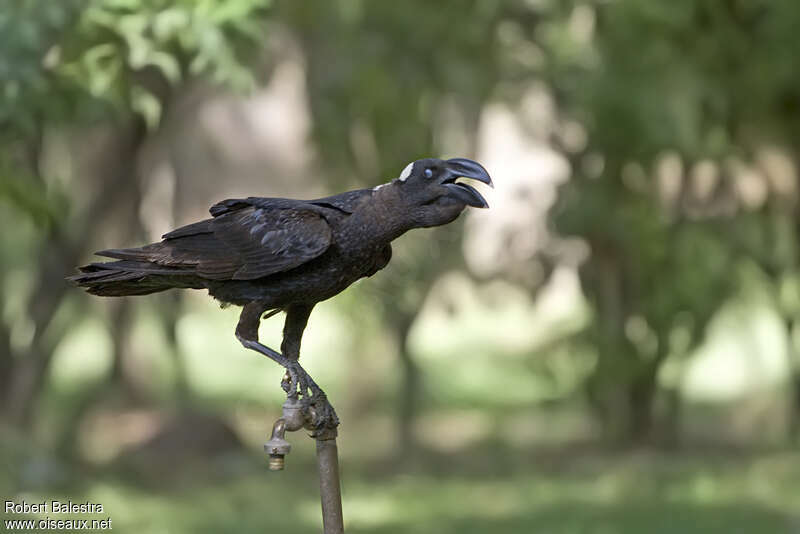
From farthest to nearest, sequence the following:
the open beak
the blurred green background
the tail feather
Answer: the blurred green background, the tail feather, the open beak

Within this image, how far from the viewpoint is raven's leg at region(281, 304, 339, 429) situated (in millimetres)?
3494

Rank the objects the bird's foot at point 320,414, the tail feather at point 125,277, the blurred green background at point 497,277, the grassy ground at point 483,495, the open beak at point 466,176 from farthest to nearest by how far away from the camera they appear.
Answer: the blurred green background at point 497,277, the grassy ground at point 483,495, the bird's foot at point 320,414, the tail feather at point 125,277, the open beak at point 466,176

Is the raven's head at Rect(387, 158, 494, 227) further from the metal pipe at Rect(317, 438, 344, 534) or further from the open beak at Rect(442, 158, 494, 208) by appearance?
the metal pipe at Rect(317, 438, 344, 534)

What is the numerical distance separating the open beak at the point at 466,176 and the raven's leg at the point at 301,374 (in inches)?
25.8

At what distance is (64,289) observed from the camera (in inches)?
346

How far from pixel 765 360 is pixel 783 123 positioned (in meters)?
3.46

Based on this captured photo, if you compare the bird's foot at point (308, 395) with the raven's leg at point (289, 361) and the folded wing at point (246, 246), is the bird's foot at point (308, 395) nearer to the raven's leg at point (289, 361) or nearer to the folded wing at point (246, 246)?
the raven's leg at point (289, 361)

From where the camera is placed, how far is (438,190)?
3.22 m

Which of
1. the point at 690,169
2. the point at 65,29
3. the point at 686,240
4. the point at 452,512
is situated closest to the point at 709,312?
the point at 686,240

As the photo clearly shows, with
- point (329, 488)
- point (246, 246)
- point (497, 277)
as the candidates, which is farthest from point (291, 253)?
point (497, 277)

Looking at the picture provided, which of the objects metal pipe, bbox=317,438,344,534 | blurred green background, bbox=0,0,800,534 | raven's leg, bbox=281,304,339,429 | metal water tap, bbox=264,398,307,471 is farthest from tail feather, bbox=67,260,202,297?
blurred green background, bbox=0,0,800,534

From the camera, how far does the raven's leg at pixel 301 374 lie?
138 inches

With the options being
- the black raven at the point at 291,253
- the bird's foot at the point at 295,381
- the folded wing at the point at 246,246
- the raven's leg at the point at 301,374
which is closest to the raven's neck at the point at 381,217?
the black raven at the point at 291,253

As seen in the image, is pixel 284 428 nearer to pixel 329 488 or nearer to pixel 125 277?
pixel 329 488
